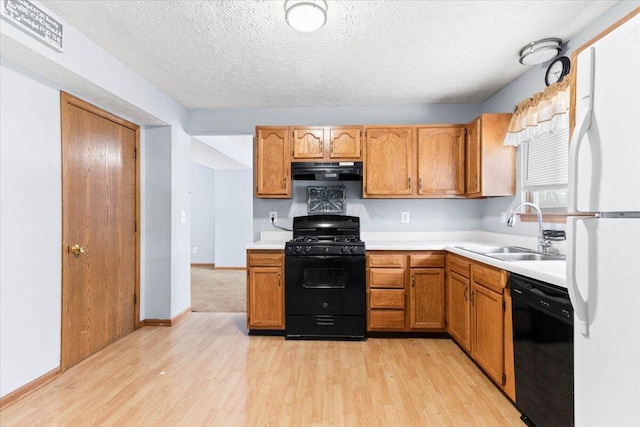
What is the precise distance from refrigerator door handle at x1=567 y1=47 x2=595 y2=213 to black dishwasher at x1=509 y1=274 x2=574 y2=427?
24.5 inches

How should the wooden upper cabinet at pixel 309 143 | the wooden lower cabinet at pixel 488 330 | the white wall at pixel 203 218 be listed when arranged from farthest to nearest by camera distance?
the white wall at pixel 203 218 < the wooden upper cabinet at pixel 309 143 < the wooden lower cabinet at pixel 488 330

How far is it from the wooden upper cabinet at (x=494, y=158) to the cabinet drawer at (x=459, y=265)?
26.9 inches

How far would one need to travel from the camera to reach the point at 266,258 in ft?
10.4

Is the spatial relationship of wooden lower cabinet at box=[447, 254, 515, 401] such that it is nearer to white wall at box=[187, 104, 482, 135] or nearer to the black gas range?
the black gas range

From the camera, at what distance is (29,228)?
2162 mm

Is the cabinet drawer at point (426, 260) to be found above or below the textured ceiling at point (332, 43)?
below

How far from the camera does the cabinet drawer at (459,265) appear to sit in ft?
8.59

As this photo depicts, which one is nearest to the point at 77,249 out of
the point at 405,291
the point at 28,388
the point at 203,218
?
the point at 28,388

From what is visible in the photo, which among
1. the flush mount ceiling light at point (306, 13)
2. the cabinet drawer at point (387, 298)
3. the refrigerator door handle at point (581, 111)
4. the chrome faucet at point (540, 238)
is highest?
the flush mount ceiling light at point (306, 13)

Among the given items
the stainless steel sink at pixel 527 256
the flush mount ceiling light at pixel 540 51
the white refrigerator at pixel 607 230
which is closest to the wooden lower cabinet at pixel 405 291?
the stainless steel sink at pixel 527 256

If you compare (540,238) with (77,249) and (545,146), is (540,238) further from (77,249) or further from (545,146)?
(77,249)

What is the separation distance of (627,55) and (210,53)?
252cm

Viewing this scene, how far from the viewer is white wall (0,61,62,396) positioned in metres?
2.01

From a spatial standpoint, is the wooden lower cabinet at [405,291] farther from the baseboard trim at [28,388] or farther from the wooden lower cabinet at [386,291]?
the baseboard trim at [28,388]
